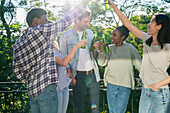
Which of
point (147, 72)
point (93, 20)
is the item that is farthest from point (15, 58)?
point (93, 20)

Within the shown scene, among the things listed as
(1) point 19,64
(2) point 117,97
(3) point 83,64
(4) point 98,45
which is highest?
(4) point 98,45

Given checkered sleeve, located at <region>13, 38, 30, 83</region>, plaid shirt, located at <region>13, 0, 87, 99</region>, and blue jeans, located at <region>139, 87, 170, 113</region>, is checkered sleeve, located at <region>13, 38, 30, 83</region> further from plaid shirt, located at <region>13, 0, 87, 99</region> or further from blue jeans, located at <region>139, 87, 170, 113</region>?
blue jeans, located at <region>139, 87, 170, 113</region>

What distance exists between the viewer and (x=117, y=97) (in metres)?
3.04

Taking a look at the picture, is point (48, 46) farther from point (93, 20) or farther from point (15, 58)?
point (93, 20)

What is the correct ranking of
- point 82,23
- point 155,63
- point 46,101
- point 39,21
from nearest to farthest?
point 46,101
point 39,21
point 155,63
point 82,23

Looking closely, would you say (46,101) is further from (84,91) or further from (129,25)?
(129,25)

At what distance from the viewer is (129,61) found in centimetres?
307

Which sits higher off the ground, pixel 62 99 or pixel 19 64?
pixel 19 64

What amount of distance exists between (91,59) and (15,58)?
1.22 m

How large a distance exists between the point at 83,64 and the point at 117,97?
0.63 metres

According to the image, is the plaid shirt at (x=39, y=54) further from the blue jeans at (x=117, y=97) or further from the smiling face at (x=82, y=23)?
the blue jeans at (x=117, y=97)

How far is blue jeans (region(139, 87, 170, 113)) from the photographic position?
7.88 feet

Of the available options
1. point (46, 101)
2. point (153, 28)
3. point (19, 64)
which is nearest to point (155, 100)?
point (153, 28)

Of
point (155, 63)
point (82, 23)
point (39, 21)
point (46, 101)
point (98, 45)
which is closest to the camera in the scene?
point (46, 101)
